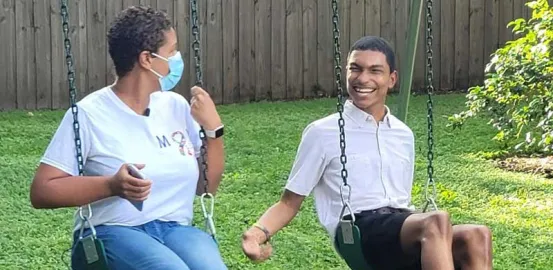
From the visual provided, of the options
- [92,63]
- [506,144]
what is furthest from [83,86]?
[506,144]

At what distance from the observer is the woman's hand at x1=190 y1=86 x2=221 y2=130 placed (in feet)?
12.5

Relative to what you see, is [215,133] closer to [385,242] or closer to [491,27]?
[385,242]

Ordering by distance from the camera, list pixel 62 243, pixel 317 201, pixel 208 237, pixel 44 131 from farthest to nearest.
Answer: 1. pixel 44 131
2. pixel 62 243
3. pixel 317 201
4. pixel 208 237

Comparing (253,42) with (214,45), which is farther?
(253,42)

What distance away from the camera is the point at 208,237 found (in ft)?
12.5

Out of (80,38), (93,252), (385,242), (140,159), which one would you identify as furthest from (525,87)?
(80,38)

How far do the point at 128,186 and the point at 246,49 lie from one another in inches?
316

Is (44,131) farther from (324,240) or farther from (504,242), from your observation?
(504,242)

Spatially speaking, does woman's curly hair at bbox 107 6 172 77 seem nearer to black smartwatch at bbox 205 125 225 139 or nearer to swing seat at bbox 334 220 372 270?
black smartwatch at bbox 205 125 225 139

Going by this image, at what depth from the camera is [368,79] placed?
4160 millimetres

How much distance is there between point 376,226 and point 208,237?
0.66 m

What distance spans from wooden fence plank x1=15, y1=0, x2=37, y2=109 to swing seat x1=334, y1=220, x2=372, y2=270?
727 centimetres

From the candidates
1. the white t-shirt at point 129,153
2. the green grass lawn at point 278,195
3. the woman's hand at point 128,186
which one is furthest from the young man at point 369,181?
the green grass lawn at point 278,195

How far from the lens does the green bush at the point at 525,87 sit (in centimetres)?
735
